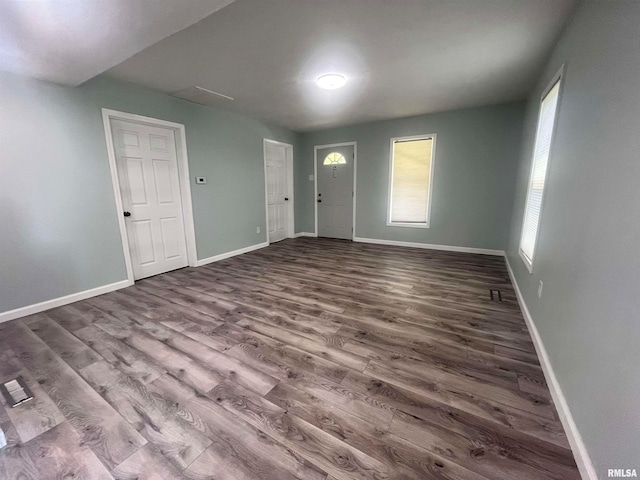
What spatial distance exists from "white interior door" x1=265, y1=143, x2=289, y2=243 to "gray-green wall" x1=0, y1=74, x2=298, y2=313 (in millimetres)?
1976

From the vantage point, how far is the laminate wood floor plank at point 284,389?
120 cm

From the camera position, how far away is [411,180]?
516 centimetres

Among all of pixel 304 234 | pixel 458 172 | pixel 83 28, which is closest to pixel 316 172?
pixel 304 234

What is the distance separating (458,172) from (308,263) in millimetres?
3156

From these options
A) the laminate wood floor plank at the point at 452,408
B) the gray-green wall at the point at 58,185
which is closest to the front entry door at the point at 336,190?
the gray-green wall at the point at 58,185

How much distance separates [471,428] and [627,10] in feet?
7.03

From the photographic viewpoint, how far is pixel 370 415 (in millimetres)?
1432

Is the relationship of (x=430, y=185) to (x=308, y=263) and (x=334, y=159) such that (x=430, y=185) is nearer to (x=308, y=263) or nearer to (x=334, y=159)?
(x=334, y=159)

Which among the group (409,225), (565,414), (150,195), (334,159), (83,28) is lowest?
(565,414)

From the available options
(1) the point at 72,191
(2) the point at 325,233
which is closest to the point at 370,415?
(1) the point at 72,191

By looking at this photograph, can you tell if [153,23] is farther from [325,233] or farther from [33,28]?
[325,233]

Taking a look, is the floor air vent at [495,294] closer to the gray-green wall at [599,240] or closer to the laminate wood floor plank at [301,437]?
the gray-green wall at [599,240]

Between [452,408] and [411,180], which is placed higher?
[411,180]

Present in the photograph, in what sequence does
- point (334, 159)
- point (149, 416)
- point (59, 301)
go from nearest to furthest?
point (149, 416) < point (59, 301) < point (334, 159)
